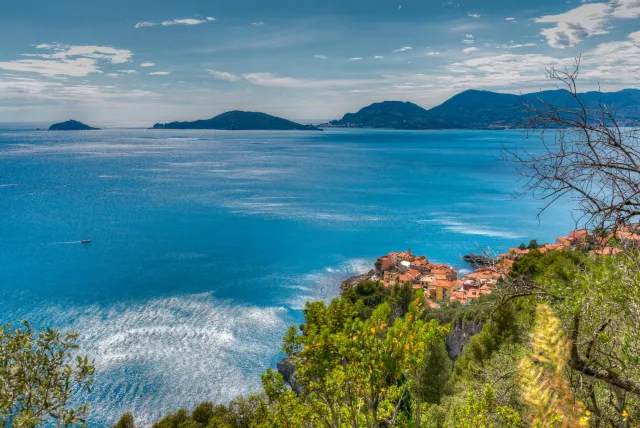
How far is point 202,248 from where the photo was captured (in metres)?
47.5

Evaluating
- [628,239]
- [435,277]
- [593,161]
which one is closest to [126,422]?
[628,239]

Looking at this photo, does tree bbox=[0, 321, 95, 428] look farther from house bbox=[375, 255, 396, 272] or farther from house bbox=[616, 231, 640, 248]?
house bbox=[375, 255, 396, 272]

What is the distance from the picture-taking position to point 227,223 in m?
58.0

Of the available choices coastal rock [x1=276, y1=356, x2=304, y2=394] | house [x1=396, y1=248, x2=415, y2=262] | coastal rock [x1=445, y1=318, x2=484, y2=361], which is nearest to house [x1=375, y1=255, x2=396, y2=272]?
house [x1=396, y1=248, x2=415, y2=262]

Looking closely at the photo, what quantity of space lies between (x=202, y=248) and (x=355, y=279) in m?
20.3

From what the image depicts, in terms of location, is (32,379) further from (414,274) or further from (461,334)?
(414,274)

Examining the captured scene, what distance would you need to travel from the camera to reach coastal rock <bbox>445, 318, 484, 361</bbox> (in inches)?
872

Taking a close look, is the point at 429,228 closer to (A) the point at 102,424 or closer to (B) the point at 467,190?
(B) the point at 467,190

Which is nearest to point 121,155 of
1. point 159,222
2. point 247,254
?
point 159,222

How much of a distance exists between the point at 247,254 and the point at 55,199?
4616 cm

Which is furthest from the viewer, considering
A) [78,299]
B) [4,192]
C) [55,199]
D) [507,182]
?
[507,182]

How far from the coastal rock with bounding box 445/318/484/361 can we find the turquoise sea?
6.92 meters

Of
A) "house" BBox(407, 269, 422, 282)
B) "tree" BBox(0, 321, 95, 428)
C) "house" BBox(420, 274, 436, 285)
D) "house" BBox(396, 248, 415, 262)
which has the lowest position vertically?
"house" BBox(420, 274, 436, 285)

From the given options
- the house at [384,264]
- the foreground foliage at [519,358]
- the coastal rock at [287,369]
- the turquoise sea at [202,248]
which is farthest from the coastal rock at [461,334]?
the house at [384,264]
